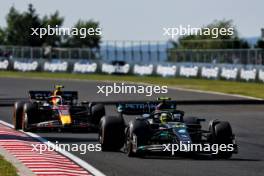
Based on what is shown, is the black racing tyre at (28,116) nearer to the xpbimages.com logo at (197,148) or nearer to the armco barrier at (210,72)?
the xpbimages.com logo at (197,148)

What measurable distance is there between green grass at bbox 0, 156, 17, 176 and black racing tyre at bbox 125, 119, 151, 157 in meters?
2.65

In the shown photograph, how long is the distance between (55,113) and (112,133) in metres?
5.31

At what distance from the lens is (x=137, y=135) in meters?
16.7

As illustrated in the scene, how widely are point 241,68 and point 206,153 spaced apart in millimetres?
38919

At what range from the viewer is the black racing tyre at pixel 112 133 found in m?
17.6

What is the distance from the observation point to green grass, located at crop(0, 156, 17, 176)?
1349cm

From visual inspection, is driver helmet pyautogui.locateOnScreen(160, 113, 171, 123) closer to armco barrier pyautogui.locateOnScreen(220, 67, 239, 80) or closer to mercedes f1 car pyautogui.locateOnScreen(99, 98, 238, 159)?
mercedes f1 car pyautogui.locateOnScreen(99, 98, 238, 159)

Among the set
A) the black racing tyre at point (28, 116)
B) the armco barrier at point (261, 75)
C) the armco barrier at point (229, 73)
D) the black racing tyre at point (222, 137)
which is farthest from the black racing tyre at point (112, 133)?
the armco barrier at point (229, 73)

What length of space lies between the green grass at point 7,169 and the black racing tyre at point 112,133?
311 centimetres

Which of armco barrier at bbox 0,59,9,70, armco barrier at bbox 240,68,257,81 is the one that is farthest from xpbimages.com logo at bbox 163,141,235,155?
armco barrier at bbox 0,59,9,70

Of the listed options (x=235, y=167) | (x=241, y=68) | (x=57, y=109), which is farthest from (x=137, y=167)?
(x=241, y=68)

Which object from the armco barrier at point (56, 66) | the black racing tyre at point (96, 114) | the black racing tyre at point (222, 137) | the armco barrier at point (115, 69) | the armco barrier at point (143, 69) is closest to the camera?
the black racing tyre at point (222, 137)

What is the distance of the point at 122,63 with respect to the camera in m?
69.9

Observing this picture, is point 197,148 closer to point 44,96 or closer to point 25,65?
point 44,96
